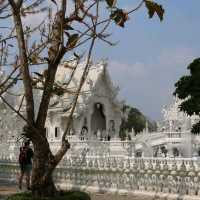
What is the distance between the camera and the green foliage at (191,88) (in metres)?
11.2

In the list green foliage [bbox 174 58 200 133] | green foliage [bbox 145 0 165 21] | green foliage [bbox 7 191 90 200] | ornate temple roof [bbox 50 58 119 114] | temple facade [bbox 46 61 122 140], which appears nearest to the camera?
green foliage [bbox 145 0 165 21]

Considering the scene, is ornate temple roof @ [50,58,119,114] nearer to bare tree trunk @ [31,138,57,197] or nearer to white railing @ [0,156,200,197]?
white railing @ [0,156,200,197]

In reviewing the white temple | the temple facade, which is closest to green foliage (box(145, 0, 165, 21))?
the white temple

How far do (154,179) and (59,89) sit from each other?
5.89 meters

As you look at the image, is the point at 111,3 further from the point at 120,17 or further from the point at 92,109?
the point at 92,109

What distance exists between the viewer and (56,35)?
22.0 feet

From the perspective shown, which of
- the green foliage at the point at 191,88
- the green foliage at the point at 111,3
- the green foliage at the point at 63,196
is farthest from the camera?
the green foliage at the point at 191,88

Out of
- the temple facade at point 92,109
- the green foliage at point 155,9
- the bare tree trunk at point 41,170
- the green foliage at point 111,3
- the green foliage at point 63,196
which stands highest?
the temple facade at point 92,109

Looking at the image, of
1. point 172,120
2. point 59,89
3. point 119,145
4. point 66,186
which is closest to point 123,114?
point 172,120

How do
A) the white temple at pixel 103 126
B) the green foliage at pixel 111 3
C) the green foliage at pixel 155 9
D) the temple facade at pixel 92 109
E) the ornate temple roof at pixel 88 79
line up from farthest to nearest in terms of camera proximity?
1. the temple facade at pixel 92 109
2. the ornate temple roof at pixel 88 79
3. the white temple at pixel 103 126
4. the green foliage at pixel 111 3
5. the green foliage at pixel 155 9

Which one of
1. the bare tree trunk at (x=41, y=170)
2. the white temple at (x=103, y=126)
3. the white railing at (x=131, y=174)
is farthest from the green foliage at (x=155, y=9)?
the white temple at (x=103, y=126)

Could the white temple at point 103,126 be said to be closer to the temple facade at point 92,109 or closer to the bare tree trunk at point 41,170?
the temple facade at point 92,109

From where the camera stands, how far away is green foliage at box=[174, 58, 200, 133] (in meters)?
11.2

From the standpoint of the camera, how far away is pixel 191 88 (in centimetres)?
1137
